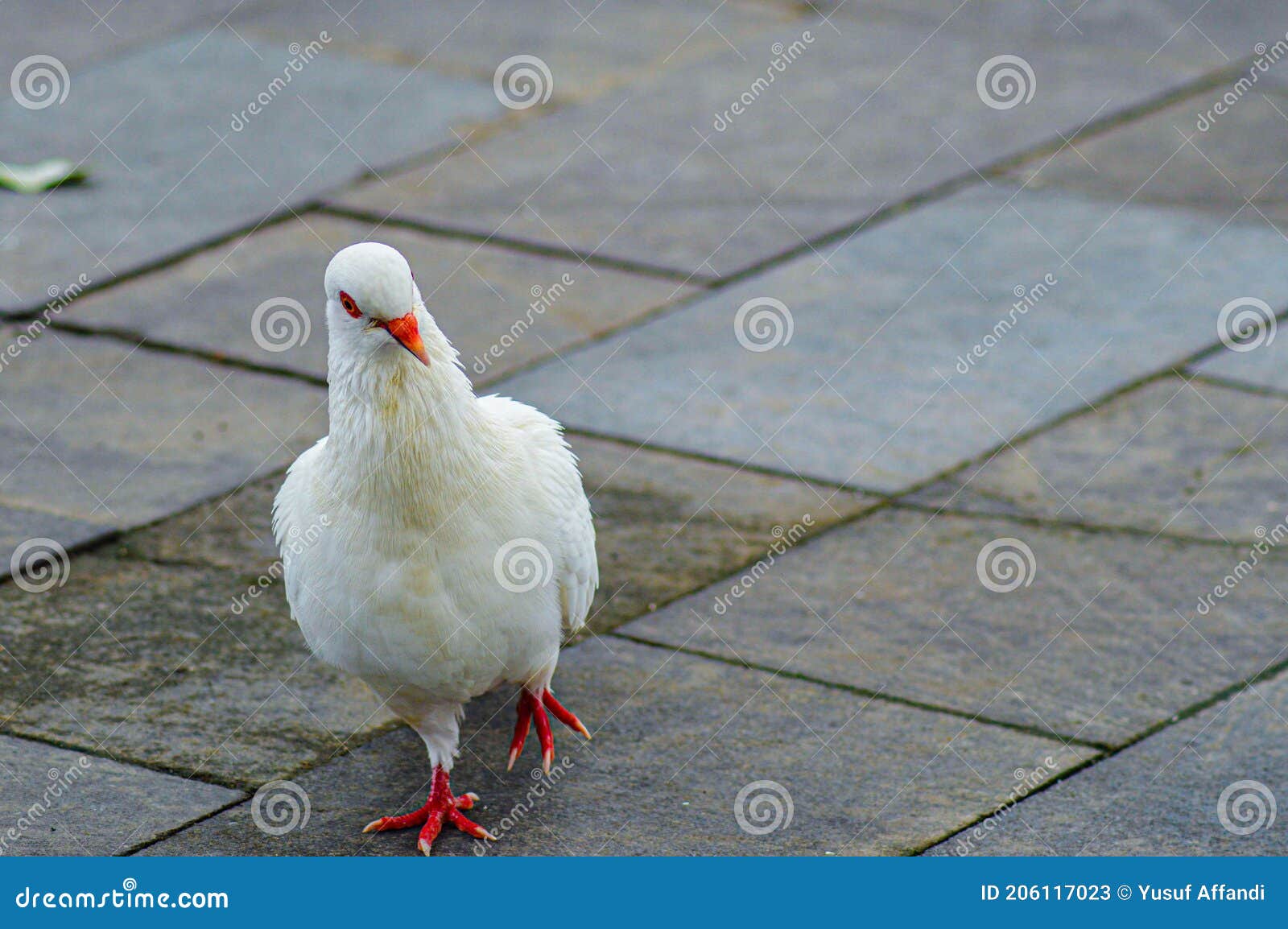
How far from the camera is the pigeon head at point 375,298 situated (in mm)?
4617

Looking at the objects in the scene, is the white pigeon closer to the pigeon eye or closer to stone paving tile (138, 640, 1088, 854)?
the pigeon eye

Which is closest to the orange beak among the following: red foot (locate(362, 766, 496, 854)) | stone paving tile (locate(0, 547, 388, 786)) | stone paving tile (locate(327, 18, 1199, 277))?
red foot (locate(362, 766, 496, 854))

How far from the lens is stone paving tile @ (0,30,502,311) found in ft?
32.2

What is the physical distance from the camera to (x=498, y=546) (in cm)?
508

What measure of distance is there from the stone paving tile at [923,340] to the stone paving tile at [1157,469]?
20 centimetres

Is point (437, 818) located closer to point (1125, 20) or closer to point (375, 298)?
point (375, 298)

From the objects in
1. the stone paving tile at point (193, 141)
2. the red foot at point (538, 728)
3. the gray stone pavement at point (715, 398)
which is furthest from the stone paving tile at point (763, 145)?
the red foot at point (538, 728)

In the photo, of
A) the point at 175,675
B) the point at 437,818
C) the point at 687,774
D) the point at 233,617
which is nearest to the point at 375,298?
the point at 437,818

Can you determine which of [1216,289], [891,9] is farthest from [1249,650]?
[891,9]

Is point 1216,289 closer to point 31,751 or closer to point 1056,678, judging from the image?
point 1056,678

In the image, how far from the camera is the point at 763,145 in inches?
432

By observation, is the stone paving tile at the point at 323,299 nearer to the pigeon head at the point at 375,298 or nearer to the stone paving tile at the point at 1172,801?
the pigeon head at the point at 375,298

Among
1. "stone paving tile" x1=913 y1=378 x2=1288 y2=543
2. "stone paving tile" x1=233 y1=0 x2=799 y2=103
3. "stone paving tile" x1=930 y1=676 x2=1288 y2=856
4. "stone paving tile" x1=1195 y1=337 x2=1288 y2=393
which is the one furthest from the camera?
"stone paving tile" x1=233 y1=0 x2=799 y2=103

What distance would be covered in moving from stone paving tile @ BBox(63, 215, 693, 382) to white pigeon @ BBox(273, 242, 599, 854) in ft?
10.8
